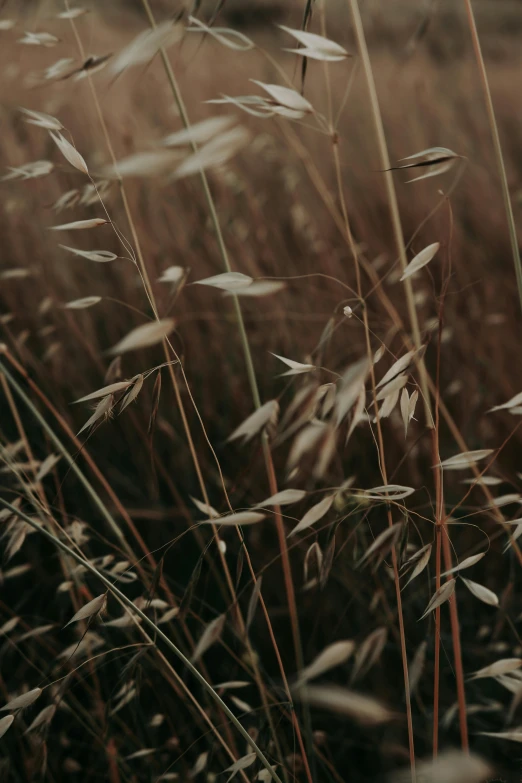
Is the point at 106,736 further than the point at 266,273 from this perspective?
No

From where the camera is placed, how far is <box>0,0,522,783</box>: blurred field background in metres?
0.55

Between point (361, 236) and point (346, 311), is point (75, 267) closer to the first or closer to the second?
point (361, 236)

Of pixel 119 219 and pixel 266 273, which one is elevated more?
pixel 119 219

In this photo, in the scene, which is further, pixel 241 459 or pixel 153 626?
pixel 241 459

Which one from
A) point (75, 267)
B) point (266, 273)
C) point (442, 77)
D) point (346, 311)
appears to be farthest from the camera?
point (442, 77)

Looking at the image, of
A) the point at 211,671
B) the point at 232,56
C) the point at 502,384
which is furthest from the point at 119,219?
the point at 232,56

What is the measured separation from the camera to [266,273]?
1449 millimetres

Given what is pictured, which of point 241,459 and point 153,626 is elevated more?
point 153,626

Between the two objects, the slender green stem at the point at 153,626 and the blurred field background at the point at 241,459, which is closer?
the slender green stem at the point at 153,626

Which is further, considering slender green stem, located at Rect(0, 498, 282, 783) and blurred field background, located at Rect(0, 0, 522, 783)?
blurred field background, located at Rect(0, 0, 522, 783)

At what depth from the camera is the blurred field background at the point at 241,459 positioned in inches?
21.8

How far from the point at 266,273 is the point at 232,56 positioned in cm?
197

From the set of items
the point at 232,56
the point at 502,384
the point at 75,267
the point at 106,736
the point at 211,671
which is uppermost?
the point at 232,56

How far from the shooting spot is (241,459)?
1.10m
